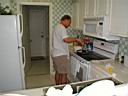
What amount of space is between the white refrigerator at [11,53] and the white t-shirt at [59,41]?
63 cm

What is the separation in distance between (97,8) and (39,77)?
96.4 inches

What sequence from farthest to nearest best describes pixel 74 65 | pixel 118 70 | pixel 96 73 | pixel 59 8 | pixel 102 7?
1. pixel 59 8
2. pixel 74 65
3. pixel 102 7
4. pixel 96 73
5. pixel 118 70

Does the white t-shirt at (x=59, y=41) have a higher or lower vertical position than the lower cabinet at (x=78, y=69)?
higher

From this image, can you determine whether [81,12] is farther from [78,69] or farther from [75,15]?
[78,69]

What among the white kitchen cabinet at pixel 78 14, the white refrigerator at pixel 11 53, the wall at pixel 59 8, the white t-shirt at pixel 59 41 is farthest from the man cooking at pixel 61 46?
the wall at pixel 59 8

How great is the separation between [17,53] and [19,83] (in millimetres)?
547

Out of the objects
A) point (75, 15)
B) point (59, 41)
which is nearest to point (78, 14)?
point (75, 15)

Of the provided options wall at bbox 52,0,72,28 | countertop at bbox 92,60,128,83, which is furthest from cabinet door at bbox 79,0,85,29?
countertop at bbox 92,60,128,83

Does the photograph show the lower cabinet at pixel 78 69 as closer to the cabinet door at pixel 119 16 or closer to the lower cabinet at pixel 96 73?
the lower cabinet at pixel 96 73

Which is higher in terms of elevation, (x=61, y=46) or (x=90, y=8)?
(x=90, y=8)

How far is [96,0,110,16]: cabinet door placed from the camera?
218 centimetres

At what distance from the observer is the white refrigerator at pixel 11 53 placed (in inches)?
98.5

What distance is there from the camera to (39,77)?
4.08m

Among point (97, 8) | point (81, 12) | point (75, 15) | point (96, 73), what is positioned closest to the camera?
point (96, 73)
